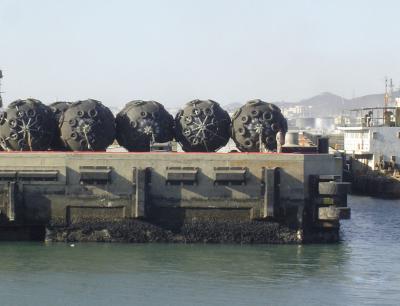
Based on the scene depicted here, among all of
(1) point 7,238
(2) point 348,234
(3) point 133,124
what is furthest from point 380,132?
(1) point 7,238

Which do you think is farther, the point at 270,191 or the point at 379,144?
the point at 379,144

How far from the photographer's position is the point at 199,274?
1282 inches

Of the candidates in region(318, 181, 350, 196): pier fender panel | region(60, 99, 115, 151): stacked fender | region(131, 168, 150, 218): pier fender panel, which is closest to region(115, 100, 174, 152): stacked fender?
region(60, 99, 115, 151): stacked fender

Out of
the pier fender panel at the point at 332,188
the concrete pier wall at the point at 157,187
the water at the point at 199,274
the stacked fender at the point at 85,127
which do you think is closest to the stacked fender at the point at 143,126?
the stacked fender at the point at 85,127

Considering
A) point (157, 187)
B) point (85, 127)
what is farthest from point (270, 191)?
point (85, 127)

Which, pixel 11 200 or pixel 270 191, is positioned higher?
pixel 270 191

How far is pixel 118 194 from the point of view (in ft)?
124

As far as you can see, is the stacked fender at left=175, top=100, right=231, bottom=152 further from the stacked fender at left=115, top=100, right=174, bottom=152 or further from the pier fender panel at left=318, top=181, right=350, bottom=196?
the pier fender panel at left=318, top=181, right=350, bottom=196

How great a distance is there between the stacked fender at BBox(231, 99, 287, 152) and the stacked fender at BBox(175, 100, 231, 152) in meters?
0.73

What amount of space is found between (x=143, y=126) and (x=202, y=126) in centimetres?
288

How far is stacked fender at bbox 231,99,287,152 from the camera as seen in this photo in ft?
137

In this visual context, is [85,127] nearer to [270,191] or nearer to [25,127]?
[25,127]

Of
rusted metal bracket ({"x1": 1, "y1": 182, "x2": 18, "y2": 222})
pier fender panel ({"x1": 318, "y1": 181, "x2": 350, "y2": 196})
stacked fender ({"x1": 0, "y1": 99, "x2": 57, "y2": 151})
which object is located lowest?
rusted metal bracket ({"x1": 1, "y1": 182, "x2": 18, "y2": 222})

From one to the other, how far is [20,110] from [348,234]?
56.9 feet
